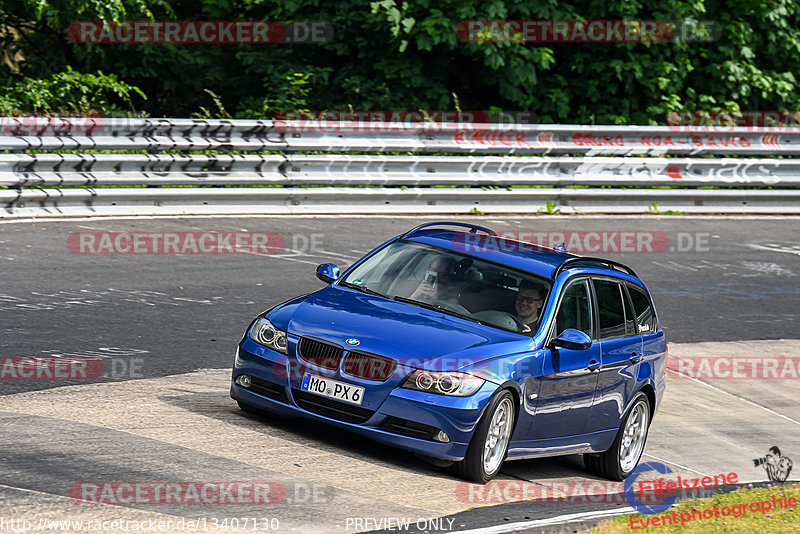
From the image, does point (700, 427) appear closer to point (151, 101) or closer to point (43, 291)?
point (43, 291)

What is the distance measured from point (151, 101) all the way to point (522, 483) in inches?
629

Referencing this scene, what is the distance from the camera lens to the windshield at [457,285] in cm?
864

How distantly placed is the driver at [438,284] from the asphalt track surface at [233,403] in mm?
1191

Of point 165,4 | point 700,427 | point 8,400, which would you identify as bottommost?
point 700,427

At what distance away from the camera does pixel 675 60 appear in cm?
2409

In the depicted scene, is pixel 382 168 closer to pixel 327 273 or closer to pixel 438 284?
A: pixel 327 273

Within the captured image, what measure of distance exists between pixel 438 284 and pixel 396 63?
1355cm

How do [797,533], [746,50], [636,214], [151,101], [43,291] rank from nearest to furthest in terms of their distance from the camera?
1. [797,533]
2. [43,291]
3. [636,214]
4. [151,101]
5. [746,50]

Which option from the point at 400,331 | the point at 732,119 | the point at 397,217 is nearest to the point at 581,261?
the point at 400,331

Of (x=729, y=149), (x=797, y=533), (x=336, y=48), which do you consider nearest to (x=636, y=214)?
(x=729, y=149)

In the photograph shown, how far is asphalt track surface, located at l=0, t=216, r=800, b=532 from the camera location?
689cm

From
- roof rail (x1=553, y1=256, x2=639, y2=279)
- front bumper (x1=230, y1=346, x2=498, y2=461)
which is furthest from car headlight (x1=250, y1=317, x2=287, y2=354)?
roof rail (x1=553, y1=256, x2=639, y2=279)

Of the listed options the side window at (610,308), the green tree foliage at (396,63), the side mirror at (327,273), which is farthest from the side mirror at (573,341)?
the green tree foliage at (396,63)

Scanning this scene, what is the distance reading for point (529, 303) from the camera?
8.73 metres
